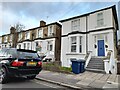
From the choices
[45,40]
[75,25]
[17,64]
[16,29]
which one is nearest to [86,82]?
[17,64]

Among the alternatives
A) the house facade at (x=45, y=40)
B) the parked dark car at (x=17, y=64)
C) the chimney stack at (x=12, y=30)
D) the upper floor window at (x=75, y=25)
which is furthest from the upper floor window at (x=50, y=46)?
the parked dark car at (x=17, y=64)

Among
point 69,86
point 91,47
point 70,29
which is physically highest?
point 70,29

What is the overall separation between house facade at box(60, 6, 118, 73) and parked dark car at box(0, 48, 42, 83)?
25.4 ft

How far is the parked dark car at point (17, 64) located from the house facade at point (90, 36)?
7.75m

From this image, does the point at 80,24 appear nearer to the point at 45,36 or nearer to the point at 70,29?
the point at 70,29

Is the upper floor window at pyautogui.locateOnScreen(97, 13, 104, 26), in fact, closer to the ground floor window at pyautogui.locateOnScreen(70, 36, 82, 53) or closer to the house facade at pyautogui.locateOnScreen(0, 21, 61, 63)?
the ground floor window at pyautogui.locateOnScreen(70, 36, 82, 53)

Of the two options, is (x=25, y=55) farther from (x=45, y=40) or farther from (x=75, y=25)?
(x=45, y=40)

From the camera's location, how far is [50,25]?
23859mm

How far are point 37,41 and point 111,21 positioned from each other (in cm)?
1431

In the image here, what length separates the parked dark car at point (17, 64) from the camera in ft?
21.1

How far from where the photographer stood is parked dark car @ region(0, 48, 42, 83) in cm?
643

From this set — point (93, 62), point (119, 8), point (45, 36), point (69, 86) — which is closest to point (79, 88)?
point (69, 86)

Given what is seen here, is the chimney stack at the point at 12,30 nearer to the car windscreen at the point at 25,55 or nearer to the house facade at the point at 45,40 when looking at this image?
the house facade at the point at 45,40

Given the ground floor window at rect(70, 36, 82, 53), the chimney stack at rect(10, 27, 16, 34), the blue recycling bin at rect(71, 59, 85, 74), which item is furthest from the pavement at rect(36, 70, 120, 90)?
the chimney stack at rect(10, 27, 16, 34)
